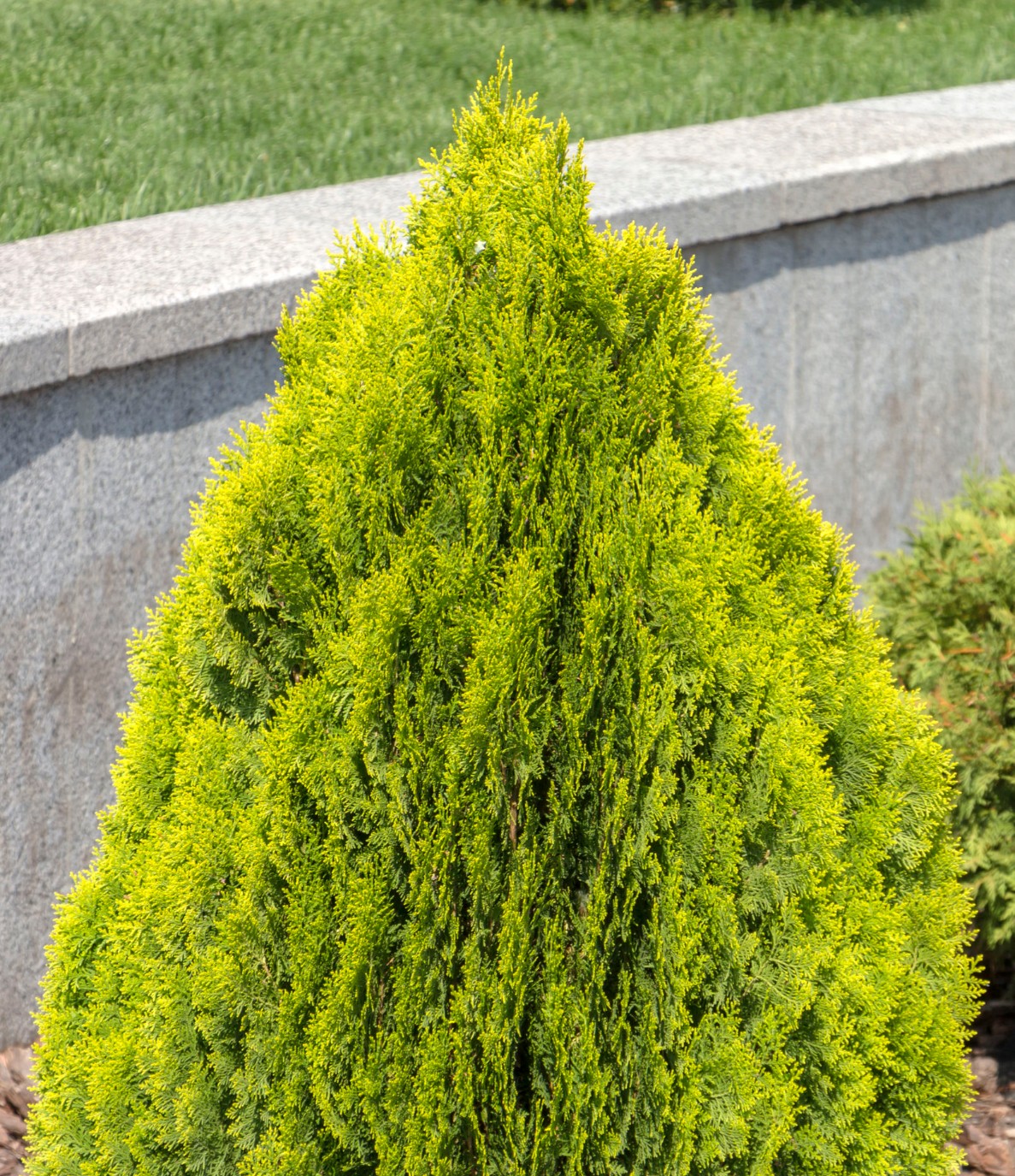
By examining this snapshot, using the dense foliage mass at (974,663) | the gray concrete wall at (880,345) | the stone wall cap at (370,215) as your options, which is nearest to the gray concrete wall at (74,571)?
the stone wall cap at (370,215)

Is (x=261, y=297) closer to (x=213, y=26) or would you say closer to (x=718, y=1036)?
(x=718, y=1036)

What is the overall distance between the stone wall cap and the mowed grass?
2.19 ft

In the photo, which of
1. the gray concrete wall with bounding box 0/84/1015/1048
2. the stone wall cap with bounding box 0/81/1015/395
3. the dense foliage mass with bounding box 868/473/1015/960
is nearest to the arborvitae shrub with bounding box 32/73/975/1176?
the stone wall cap with bounding box 0/81/1015/395

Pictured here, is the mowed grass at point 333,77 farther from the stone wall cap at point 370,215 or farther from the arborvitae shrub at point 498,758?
the arborvitae shrub at point 498,758

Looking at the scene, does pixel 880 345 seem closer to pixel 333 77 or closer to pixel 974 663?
pixel 974 663

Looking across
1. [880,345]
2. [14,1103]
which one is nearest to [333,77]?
[880,345]

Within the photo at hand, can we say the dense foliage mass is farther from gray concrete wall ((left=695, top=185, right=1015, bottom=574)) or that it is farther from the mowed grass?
the mowed grass

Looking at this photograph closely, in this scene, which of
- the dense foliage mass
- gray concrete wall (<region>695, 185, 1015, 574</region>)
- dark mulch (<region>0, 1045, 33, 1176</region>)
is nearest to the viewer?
dark mulch (<region>0, 1045, 33, 1176</region>)

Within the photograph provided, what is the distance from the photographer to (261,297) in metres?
4.27

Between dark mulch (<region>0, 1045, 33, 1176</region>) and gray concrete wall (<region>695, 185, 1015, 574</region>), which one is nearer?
dark mulch (<region>0, 1045, 33, 1176</region>)

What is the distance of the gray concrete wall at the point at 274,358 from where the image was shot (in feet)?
13.0

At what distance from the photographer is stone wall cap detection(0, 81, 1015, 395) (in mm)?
3965

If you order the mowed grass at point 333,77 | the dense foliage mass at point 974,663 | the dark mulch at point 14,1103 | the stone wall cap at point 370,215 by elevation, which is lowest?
the dark mulch at point 14,1103

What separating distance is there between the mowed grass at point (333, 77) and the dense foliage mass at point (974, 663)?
9.98ft
